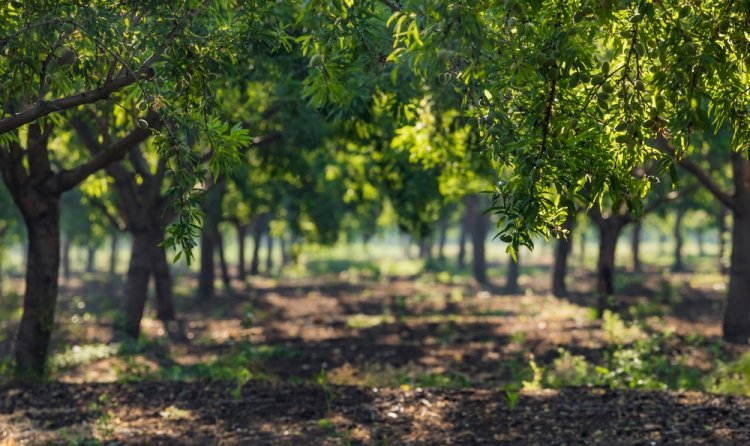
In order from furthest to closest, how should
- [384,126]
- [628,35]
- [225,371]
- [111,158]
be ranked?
[384,126] → [225,371] → [111,158] → [628,35]

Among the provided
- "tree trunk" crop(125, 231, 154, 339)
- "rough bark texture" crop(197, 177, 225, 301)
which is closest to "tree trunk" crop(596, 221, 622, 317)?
"tree trunk" crop(125, 231, 154, 339)

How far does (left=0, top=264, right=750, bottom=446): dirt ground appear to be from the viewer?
8539 mm

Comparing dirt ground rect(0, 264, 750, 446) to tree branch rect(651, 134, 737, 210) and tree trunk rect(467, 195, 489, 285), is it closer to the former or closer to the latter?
tree branch rect(651, 134, 737, 210)

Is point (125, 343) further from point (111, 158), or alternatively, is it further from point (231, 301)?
point (231, 301)

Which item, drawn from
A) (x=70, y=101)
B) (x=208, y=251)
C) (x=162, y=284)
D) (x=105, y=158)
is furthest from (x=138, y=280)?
(x=70, y=101)

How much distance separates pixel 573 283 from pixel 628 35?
31.7m

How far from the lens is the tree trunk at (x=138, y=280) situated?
1850 centimetres

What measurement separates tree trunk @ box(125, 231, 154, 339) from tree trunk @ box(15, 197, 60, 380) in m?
5.88

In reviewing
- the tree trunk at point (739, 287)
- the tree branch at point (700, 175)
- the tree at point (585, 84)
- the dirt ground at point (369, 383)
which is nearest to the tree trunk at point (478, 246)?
the dirt ground at point (369, 383)

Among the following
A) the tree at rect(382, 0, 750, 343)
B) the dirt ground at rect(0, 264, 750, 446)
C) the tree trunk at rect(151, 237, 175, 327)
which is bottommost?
the dirt ground at rect(0, 264, 750, 446)

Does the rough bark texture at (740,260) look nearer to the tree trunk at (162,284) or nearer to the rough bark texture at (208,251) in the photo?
the tree trunk at (162,284)

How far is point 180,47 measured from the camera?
6.64 metres

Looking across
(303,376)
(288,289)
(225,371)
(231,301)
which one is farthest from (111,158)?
(288,289)

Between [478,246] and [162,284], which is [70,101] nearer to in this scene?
[162,284]
